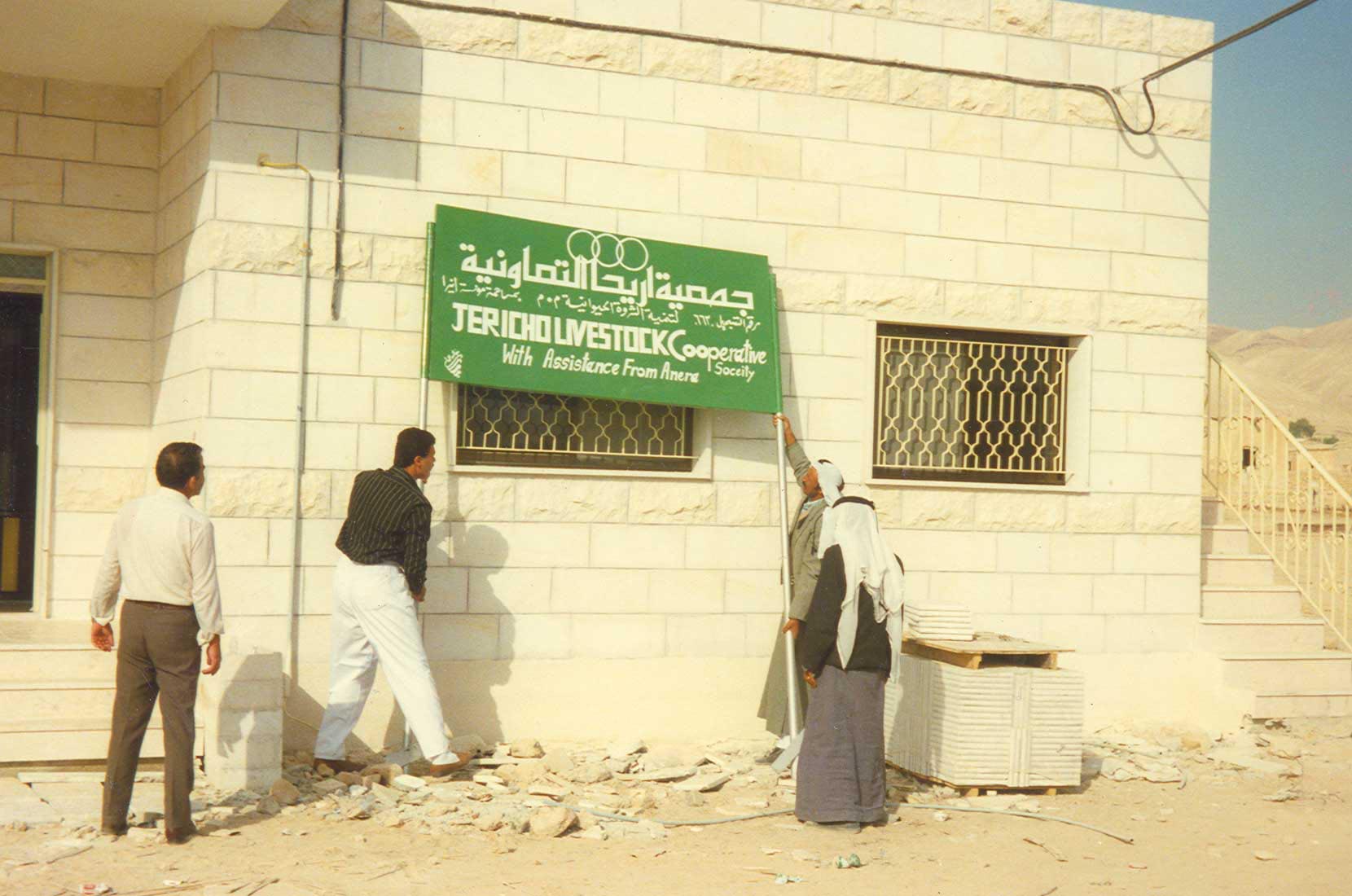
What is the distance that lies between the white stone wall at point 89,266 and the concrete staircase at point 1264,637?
7257 millimetres

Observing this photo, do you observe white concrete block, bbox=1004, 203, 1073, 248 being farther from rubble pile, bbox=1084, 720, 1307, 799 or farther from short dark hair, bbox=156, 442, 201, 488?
short dark hair, bbox=156, 442, 201, 488

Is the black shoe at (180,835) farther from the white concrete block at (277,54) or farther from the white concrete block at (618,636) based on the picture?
the white concrete block at (277,54)

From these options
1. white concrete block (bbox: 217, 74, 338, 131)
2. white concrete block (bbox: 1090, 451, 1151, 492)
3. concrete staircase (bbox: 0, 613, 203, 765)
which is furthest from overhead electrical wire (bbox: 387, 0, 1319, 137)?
concrete staircase (bbox: 0, 613, 203, 765)

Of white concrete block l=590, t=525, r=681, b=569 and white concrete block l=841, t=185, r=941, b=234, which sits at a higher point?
white concrete block l=841, t=185, r=941, b=234

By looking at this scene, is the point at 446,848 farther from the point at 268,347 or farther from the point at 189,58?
the point at 189,58

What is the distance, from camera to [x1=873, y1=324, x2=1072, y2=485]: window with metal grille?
902cm

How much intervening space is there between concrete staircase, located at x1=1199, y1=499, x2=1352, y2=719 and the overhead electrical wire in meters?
3.14

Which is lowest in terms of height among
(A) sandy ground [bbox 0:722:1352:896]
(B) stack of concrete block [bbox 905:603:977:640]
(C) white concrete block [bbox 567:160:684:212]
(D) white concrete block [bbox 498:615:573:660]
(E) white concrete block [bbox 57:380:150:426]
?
(A) sandy ground [bbox 0:722:1352:896]

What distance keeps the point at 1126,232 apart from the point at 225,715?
21.7 feet

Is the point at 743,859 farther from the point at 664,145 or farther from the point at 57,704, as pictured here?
the point at 664,145

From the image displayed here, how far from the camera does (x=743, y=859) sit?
6164 millimetres

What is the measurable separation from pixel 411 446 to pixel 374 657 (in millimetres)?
1138

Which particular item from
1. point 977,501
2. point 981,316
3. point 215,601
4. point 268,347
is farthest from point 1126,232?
point 215,601

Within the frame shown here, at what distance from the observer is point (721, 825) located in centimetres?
676
